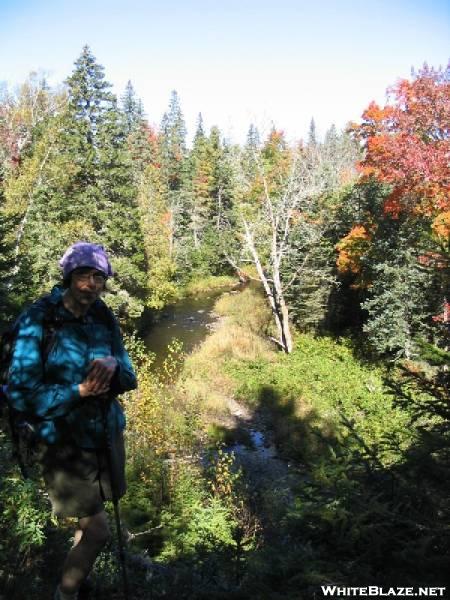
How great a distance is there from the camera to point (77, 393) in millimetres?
2455

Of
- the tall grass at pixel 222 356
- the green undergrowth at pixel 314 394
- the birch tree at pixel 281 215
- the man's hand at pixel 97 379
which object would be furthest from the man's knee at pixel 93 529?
the birch tree at pixel 281 215

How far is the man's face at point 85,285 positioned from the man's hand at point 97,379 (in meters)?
0.41

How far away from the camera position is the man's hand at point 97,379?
2.46m

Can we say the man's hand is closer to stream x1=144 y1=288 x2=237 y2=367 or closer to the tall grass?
the tall grass

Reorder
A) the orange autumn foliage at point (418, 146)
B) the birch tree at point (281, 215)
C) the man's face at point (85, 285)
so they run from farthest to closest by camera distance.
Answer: the birch tree at point (281, 215) < the orange autumn foliage at point (418, 146) < the man's face at point (85, 285)

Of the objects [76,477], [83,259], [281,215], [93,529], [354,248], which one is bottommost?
[93,529]

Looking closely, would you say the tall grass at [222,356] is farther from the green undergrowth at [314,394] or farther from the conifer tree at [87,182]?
the conifer tree at [87,182]

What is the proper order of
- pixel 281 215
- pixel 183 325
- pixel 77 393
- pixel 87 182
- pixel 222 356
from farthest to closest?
pixel 183 325 < pixel 87 182 < pixel 281 215 < pixel 222 356 < pixel 77 393

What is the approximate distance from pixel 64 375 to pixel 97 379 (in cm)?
24

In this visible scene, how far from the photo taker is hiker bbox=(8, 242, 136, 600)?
2436 mm

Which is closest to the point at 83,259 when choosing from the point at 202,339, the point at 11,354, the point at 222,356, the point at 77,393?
the point at 11,354

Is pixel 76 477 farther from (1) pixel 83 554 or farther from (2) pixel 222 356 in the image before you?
(2) pixel 222 356

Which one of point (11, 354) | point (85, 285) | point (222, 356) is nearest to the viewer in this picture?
point (11, 354)

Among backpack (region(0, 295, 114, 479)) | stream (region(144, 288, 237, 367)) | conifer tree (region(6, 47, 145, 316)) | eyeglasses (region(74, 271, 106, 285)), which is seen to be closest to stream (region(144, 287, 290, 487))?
stream (region(144, 288, 237, 367))
